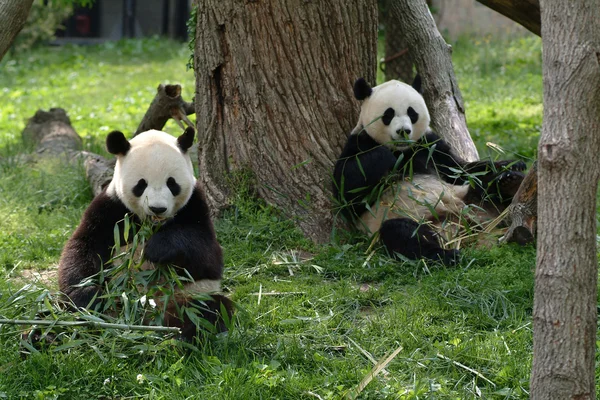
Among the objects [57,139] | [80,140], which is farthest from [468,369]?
[80,140]

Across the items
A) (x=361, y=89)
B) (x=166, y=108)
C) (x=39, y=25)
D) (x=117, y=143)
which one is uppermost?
(x=361, y=89)

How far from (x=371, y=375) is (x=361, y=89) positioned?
237 cm

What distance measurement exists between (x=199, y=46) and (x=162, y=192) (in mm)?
1875

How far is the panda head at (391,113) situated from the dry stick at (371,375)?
1.90 m

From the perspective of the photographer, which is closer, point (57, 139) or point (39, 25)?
point (57, 139)

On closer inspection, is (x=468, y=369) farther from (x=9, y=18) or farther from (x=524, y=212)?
(x=9, y=18)

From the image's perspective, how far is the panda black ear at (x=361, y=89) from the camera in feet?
16.5

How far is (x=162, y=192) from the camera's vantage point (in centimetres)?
371

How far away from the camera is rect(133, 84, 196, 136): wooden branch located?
6.38 metres

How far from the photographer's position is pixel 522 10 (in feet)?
18.1

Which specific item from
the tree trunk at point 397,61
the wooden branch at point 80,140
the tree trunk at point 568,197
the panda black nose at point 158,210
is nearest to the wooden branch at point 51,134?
the wooden branch at point 80,140

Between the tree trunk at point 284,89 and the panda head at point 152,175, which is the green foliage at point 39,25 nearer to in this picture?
the tree trunk at point 284,89

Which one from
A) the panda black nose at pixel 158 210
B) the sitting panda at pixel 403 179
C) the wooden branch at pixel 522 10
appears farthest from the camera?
the wooden branch at pixel 522 10

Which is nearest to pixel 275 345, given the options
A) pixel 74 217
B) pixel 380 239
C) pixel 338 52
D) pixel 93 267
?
pixel 93 267
